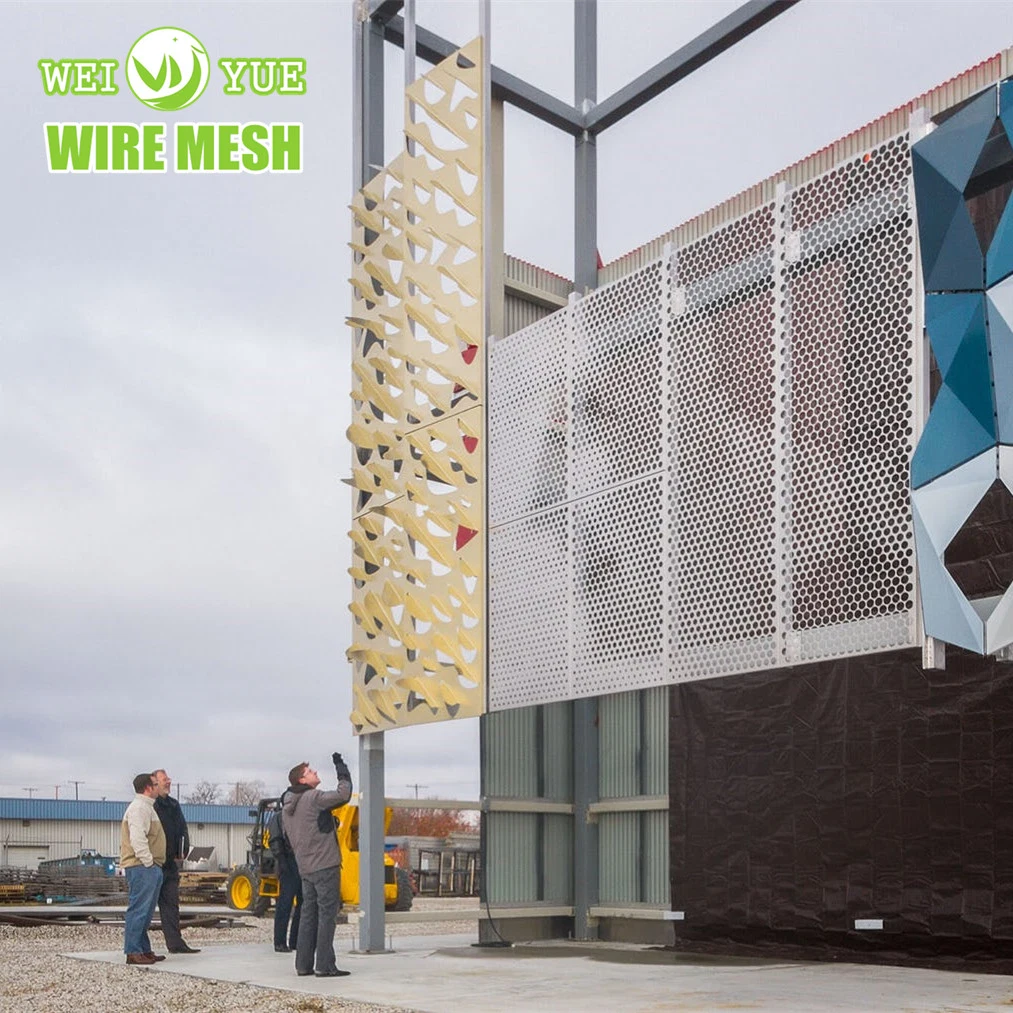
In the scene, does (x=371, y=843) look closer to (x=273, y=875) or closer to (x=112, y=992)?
(x=112, y=992)

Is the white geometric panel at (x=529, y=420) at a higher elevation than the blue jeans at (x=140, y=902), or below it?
higher

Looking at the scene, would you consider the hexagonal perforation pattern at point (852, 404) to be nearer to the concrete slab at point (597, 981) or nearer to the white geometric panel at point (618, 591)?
the white geometric panel at point (618, 591)

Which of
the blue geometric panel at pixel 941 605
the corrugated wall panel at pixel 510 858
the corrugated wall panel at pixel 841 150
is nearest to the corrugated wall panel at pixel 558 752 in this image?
the corrugated wall panel at pixel 510 858

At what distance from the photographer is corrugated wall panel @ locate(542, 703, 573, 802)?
1307 cm

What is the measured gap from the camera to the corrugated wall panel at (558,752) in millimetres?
13070

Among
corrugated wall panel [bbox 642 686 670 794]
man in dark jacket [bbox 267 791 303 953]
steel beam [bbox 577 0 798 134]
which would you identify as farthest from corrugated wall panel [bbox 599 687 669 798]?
steel beam [bbox 577 0 798 134]

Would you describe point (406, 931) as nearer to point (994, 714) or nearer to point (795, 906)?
point (795, 906)

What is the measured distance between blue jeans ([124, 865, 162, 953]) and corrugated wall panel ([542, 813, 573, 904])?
3.66 m

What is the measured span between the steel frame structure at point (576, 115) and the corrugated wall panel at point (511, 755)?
524 mm

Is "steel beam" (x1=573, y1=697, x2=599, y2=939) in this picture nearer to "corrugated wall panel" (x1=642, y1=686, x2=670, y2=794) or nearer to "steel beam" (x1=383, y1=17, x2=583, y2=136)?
"corrugated wall panel" (x1=642, y1=686, x2=670, y2=794)

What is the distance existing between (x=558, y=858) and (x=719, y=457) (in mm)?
5386

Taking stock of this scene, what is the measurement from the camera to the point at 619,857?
12961 mm

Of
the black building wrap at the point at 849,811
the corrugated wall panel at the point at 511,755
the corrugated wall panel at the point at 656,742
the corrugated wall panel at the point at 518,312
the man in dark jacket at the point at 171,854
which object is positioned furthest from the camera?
the corrugated wall panel at the point at 518,312

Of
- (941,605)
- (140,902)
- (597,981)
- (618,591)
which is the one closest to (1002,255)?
(941,605)
